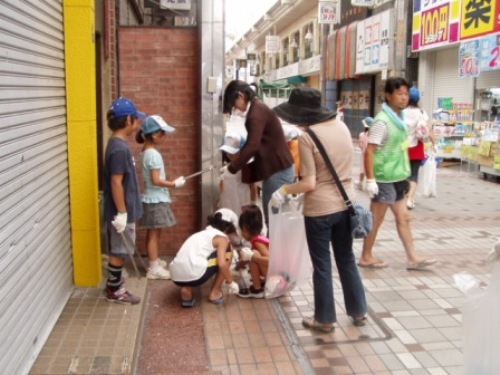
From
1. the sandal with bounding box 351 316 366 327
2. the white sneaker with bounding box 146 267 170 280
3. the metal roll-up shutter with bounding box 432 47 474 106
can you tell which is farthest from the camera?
the metal roll-up shutter with bounding box 432 47 474 106

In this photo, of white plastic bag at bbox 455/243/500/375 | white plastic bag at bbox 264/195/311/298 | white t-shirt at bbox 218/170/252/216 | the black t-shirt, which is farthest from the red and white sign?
white plastic bag at bbox 455/243/500/375

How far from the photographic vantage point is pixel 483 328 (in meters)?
2.62

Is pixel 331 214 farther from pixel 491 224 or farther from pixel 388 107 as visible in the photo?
pixel 491 224

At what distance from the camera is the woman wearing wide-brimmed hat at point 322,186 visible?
4.12 metres

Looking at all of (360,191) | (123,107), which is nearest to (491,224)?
(360,191)

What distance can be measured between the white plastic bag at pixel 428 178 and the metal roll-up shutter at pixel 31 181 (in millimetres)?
6295

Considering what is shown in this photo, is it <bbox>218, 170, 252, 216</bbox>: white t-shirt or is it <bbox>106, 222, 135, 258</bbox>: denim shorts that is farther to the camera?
<bbox>218, 170, 252, 216</bbox>: white t-shirt

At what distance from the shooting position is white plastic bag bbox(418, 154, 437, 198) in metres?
9.33

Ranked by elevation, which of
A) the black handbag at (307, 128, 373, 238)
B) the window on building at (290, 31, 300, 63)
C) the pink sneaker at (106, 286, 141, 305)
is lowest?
the pink sneaker at (106, 286, 141, 305)

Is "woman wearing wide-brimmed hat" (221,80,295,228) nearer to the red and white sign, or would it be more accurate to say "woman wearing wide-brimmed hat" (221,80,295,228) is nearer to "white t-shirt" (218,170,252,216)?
"white t-shirt" (218,170,252,216)

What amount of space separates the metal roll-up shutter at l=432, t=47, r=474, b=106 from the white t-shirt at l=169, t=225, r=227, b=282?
38.1ft

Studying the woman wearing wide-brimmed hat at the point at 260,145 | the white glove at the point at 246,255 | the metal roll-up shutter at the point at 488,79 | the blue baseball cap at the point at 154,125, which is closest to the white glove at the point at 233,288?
the white glove at the point at 246,255

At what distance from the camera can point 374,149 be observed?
5.50 metres

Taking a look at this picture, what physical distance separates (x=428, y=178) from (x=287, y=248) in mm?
5292
